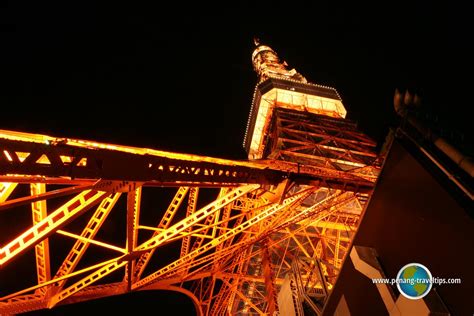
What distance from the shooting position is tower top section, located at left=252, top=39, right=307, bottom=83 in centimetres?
3451

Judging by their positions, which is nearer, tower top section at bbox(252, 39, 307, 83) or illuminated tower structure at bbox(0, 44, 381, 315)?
illuminated tower structure at bbox(0, 44, 381, 315)

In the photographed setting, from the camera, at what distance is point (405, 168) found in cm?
514

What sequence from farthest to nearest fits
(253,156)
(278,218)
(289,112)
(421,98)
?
(253,156)
(289,112)
(278,218)
(421,98)

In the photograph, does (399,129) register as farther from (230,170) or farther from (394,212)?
(230,170)

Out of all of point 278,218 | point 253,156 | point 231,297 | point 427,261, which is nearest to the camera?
point 427,261

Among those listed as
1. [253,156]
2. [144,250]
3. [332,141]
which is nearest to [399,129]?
[144,250]

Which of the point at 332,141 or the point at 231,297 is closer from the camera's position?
the point at 231,297

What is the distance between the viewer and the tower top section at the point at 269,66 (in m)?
34.5

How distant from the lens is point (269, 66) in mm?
39094

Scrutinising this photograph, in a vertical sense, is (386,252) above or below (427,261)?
below

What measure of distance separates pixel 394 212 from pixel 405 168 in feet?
2.41

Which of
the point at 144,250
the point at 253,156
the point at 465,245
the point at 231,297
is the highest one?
the point at 465,245

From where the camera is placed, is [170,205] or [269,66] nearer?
[170,205]

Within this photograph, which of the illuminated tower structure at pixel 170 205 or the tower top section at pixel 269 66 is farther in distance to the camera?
the tower top section at pixel 269 66
